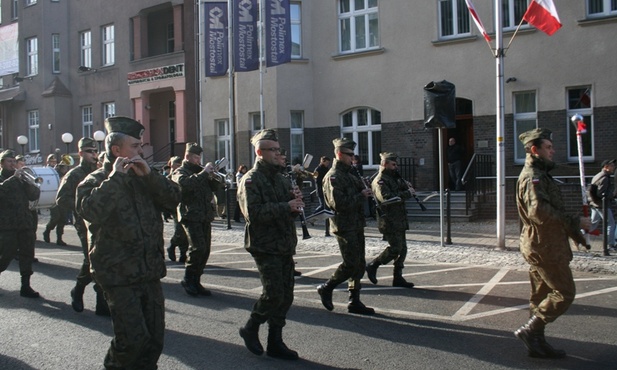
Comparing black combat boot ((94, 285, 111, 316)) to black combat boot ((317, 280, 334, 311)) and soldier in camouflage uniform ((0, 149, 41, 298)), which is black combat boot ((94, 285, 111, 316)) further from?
black combat boot ((317, 280, 334, 311))

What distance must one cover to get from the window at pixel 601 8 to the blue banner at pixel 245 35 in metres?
9.67

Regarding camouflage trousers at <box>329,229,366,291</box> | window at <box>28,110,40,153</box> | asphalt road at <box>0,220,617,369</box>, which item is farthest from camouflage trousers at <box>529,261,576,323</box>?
window at <box>28,110,40,153</box>

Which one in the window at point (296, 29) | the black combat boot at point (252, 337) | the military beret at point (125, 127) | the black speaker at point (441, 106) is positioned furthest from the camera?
the window at point (296, 29)

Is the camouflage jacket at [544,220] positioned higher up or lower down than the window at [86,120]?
lower down

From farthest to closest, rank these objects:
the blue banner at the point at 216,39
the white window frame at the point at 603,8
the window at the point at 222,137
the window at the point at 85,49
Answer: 1. the window at the point at 85,49
2. the window at the point at 222,137
3. the blue banner at the point at 216,39
4. the white window frame at the point at 603,8

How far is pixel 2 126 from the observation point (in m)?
33.4

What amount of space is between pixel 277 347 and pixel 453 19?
15.5 metres

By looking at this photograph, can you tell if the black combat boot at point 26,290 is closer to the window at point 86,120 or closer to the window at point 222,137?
the window at point 222,137

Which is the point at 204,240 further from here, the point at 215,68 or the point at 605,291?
the point at 215,68

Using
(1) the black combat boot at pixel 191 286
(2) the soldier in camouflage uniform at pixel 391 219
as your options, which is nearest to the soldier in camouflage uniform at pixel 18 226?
(1) the black combat boot at pixel 191 286

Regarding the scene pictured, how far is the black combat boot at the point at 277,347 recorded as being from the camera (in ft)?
18.2

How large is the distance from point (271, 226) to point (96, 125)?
2533cm

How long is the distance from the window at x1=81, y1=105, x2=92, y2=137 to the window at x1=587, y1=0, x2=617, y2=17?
22090mm

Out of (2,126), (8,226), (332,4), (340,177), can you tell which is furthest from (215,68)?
(2,126)
